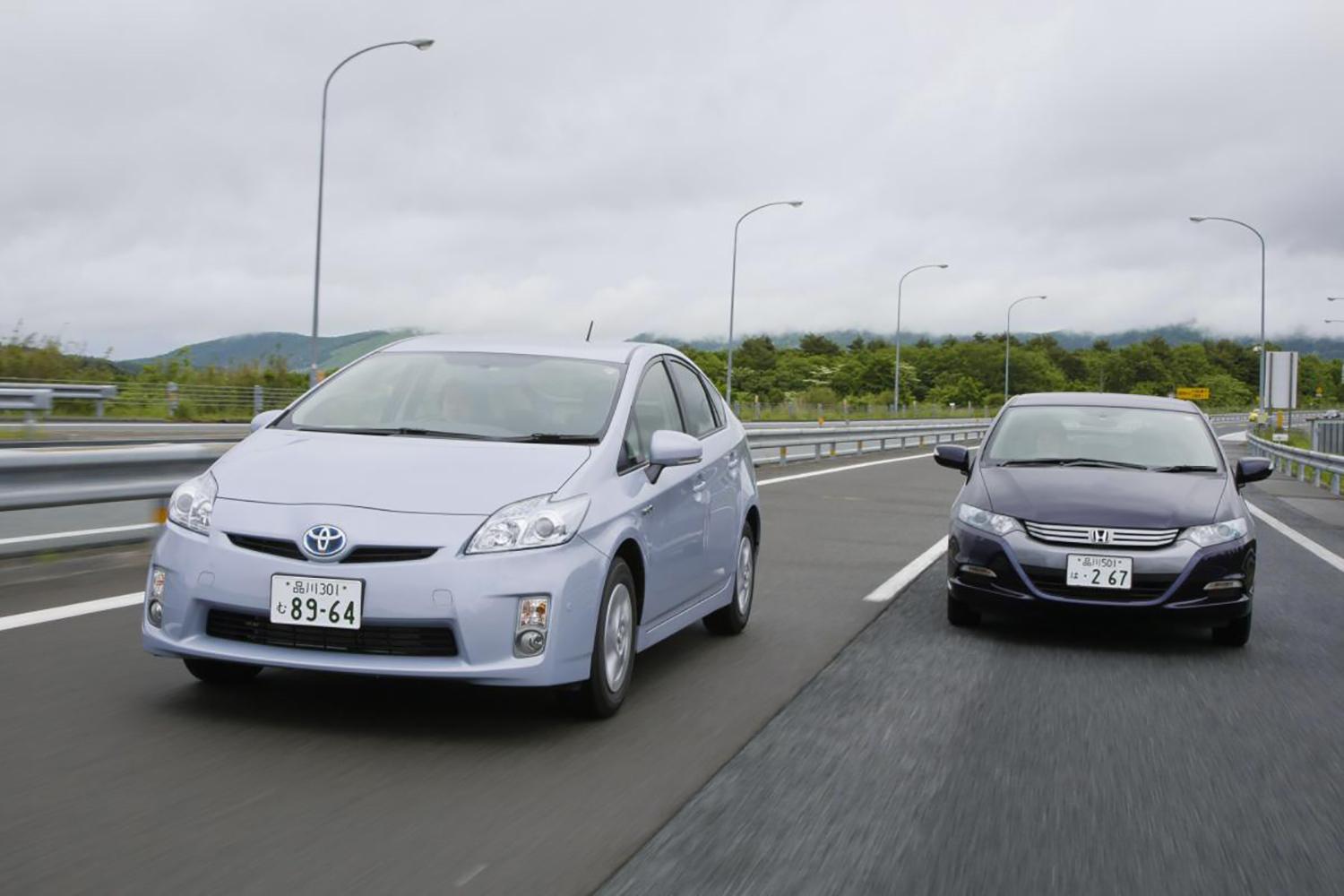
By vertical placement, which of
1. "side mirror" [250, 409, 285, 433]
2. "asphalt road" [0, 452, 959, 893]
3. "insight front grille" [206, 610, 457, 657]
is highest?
"side mirror" [250, 409, 285, 433]

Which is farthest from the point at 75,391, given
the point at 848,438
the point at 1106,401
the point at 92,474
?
the point at 1106,401

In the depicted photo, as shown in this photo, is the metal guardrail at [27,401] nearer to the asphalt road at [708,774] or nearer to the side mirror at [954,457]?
the asphalt road at [708,774]

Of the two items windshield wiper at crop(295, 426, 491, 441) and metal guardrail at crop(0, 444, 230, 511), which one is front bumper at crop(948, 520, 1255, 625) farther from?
metal guardrail at crop(0, 444, 230, 511)

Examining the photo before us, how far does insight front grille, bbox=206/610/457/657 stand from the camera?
4969mm

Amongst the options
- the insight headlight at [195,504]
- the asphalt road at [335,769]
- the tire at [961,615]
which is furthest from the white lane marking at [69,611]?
the tire at [961,615]

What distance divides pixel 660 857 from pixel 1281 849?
1.78 metres

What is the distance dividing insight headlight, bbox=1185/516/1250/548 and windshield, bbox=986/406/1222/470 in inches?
32.6

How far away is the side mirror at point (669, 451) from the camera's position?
19.7ft

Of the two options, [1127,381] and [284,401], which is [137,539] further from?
[1127,381]

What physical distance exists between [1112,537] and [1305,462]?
72.9ft

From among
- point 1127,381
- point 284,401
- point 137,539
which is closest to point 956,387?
point 1127,381

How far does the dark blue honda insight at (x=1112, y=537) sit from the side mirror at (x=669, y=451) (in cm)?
244

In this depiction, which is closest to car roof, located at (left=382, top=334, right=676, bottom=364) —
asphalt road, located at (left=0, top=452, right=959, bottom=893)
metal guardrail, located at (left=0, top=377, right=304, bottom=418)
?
asphalt road, located at (left=0, top=452, right=959, bottom=893)

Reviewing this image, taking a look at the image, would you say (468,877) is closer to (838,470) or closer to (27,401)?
(838,470)
